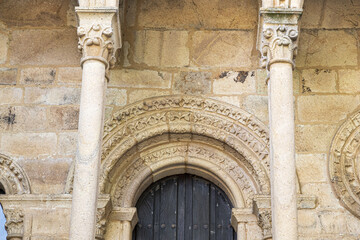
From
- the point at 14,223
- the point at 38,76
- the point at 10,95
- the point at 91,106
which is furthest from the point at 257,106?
the point at 14,223

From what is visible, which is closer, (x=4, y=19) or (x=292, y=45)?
(x=292, y=45)

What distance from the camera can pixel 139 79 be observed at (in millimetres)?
8711

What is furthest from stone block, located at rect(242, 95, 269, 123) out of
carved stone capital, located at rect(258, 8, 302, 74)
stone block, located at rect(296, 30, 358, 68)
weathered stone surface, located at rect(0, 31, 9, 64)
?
weathered stone surface, located at rect(0, 31, 9, 64)

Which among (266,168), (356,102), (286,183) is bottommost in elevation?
(286,183)

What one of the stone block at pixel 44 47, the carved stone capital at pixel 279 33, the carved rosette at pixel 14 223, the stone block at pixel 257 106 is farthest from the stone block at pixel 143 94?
the carved rosette at pixel 14 223

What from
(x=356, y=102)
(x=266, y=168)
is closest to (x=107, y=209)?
(x=266, y=168)

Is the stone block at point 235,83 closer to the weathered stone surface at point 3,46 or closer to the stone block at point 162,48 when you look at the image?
the stone block at point 162,48

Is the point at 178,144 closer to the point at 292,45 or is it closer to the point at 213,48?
the point at 213,48

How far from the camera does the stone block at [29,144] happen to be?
328 inches

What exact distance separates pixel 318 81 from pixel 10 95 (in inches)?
144

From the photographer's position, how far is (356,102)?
8.50m

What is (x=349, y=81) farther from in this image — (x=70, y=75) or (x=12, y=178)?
(x=12, y=178)

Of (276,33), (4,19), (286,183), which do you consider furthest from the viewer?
(4,19)

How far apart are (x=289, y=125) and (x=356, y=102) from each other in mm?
1994
